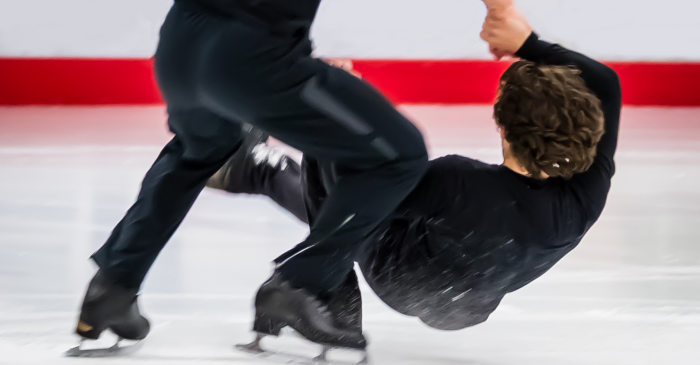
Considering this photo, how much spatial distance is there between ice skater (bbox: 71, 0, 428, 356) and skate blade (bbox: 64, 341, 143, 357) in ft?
0.15

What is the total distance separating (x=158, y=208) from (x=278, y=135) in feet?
0.94

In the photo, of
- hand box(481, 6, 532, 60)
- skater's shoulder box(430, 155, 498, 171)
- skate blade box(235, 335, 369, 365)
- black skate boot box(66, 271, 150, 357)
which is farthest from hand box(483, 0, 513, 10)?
black skate boot box(66, 271, 150, 357)

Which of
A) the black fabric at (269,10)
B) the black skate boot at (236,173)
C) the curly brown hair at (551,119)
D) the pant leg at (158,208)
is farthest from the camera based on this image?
the black skate boot at (236,173)

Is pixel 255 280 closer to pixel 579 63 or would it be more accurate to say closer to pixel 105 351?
pixel 105 351

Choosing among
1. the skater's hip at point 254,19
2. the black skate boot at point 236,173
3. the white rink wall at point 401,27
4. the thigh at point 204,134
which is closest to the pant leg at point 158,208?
the thigh at point 204,134

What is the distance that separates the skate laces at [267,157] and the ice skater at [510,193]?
17 centimetres

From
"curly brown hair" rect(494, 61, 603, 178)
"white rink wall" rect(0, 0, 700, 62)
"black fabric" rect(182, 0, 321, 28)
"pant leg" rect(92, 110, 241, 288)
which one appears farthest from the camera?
"white rink wall" rect(0, 0, 700, 62)

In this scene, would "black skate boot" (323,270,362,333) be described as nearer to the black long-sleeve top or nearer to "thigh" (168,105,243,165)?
the black long-sleeve top

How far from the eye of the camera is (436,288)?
1.16 meters

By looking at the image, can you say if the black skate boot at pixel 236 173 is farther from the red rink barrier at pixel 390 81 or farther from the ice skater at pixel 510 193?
the red rink barrier at pixel 390 81

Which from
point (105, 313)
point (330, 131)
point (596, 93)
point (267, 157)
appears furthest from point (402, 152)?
point (105, 313)

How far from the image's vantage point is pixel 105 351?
122 cm

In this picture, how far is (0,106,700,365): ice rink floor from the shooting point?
4.17 feet

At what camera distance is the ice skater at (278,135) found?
3.06 ft
